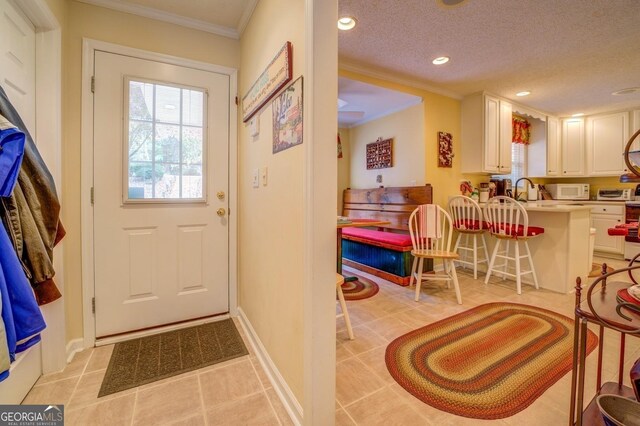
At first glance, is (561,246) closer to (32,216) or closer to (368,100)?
(368,100)

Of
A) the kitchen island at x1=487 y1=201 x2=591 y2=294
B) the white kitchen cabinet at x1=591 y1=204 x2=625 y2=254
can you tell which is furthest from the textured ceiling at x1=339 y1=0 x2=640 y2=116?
the white kitchen cabinet at x1=591 y1=204 x2=625 y2=254

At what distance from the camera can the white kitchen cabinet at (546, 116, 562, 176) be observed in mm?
4695

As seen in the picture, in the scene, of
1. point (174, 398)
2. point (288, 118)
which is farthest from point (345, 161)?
point (174, 398)

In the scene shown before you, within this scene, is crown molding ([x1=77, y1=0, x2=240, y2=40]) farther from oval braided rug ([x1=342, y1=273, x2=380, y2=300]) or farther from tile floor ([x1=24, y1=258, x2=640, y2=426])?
oval braided rug ([x1=342, y1=273, x2=380, y2=300])

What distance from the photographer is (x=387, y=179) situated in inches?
163

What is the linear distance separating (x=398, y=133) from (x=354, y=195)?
3.78 feet

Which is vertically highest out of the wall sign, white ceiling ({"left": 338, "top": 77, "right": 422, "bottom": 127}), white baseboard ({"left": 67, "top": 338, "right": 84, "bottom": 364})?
white ceiling ({"left": 338, "top": 77, "right": 422, "bottom": 127})

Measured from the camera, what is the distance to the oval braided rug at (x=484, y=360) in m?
1.41

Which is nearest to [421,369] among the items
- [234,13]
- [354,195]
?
[234,13]

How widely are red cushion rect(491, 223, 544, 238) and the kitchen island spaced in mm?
143

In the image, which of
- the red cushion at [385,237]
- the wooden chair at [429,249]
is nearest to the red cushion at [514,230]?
the wooden chair at [429,249]

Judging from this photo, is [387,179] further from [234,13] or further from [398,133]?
[234,13]

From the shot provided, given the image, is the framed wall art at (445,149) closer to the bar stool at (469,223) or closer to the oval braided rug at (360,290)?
the bar stool at (469,223)

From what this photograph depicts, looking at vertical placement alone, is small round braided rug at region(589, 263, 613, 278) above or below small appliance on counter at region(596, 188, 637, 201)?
below
